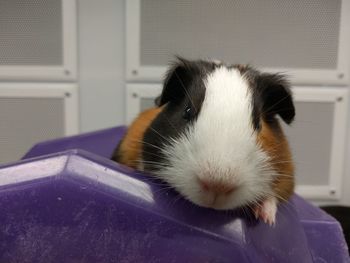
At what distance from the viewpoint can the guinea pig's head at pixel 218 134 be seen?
0.68 metres

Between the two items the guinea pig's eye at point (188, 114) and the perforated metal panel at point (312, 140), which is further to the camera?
the perforated metal panel at point (312, 140)

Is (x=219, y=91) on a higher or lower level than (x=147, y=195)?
higher

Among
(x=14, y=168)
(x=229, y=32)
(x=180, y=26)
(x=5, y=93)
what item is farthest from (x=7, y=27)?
(x=14, y=168)

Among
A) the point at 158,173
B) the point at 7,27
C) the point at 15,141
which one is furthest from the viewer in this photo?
the point at 15,141

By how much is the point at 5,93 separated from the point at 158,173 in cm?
88

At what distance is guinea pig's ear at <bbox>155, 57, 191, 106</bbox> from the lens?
88 cm

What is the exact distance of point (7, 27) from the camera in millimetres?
1416

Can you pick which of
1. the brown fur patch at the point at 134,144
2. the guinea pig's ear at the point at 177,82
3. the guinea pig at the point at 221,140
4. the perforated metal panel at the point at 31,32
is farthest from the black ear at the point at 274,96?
the perforated metal panel at the point at 31,32

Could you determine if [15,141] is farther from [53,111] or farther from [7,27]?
[7,27]

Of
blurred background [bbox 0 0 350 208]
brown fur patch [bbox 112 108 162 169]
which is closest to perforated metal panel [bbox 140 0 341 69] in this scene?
blurred background [bbox 0 0 350 208]

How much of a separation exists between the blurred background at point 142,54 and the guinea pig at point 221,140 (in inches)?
20.5

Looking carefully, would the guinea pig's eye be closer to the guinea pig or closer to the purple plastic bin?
the guinea pig

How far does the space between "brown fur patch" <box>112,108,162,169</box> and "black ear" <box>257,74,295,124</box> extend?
25 centimetres

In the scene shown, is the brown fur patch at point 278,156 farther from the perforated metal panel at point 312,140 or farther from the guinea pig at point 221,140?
the perforated metal panel at point 312,140
